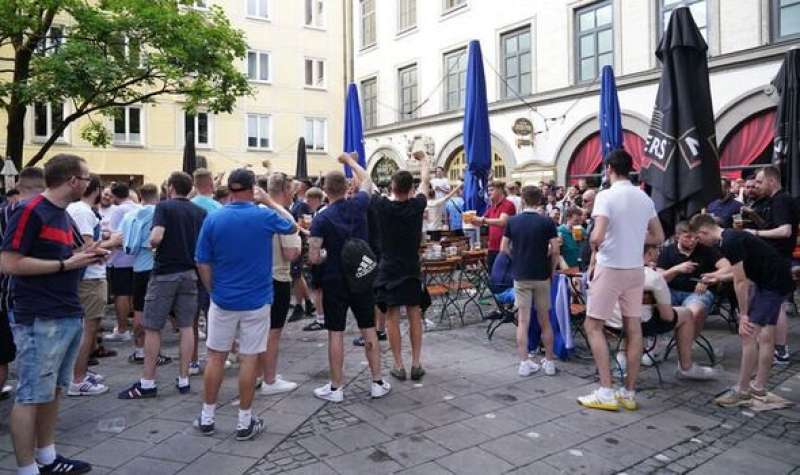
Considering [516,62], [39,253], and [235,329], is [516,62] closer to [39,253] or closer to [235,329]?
[235,329]

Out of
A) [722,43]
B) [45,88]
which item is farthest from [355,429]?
[722,43]

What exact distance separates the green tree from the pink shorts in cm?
1051

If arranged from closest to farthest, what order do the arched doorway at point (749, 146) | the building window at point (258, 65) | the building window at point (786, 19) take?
1. the building window at point (786, 19)
2. the arched doorway at point (749, 146)
3. the building window at point (258, 65)

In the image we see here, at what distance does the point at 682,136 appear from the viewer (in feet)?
18.8


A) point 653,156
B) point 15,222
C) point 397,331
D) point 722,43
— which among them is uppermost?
point 722,43

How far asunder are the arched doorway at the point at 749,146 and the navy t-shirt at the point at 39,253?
13936 millimetres

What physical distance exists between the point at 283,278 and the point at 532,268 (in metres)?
2.32

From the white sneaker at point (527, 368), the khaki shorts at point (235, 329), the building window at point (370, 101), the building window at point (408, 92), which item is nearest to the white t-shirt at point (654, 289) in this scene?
the white sneaker at point (527, 368)

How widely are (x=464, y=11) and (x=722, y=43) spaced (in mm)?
9333

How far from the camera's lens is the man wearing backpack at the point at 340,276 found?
503cm

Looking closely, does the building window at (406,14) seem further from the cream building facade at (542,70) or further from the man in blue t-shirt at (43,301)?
the man in blue t-shirt at (43,301)

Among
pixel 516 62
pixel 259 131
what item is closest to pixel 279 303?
pixel 516 62

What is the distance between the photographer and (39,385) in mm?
3520

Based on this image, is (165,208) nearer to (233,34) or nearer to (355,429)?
(355,429)
